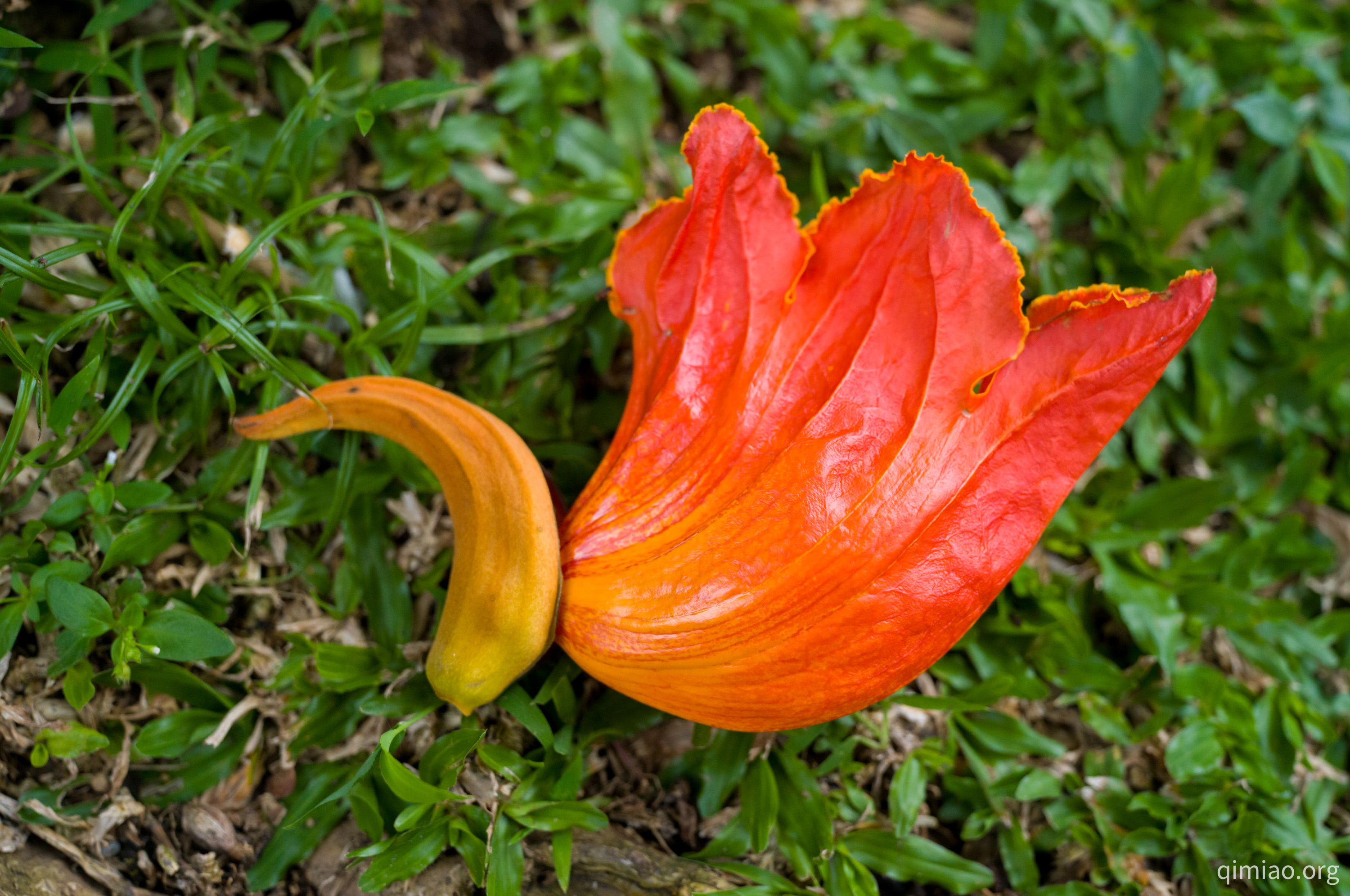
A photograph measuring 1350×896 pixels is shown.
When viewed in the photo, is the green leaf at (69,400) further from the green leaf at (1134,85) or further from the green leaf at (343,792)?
the green leaf at (1134,85)

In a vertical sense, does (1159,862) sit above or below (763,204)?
below

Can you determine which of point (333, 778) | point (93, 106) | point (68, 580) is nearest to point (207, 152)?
point (93, 106)

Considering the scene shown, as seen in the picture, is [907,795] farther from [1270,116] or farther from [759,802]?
[1270,116]

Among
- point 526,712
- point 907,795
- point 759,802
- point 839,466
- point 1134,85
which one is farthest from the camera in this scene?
point 1134,85

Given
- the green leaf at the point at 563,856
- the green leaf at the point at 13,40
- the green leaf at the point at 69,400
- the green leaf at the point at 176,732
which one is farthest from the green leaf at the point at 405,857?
the green leaf at the point at 13,40

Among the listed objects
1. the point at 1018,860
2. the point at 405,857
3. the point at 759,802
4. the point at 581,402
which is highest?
the point at 581,402

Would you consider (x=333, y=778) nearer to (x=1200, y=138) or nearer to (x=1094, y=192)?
(x=1094, y=192)

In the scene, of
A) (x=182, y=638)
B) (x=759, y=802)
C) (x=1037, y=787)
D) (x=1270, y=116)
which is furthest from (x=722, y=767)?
(x=1270, y=116)

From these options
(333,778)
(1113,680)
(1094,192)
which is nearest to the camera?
(333,778)

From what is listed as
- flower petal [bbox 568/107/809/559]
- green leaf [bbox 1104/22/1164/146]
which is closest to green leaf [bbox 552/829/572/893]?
flower petal [bbox 568/107/809/559]
